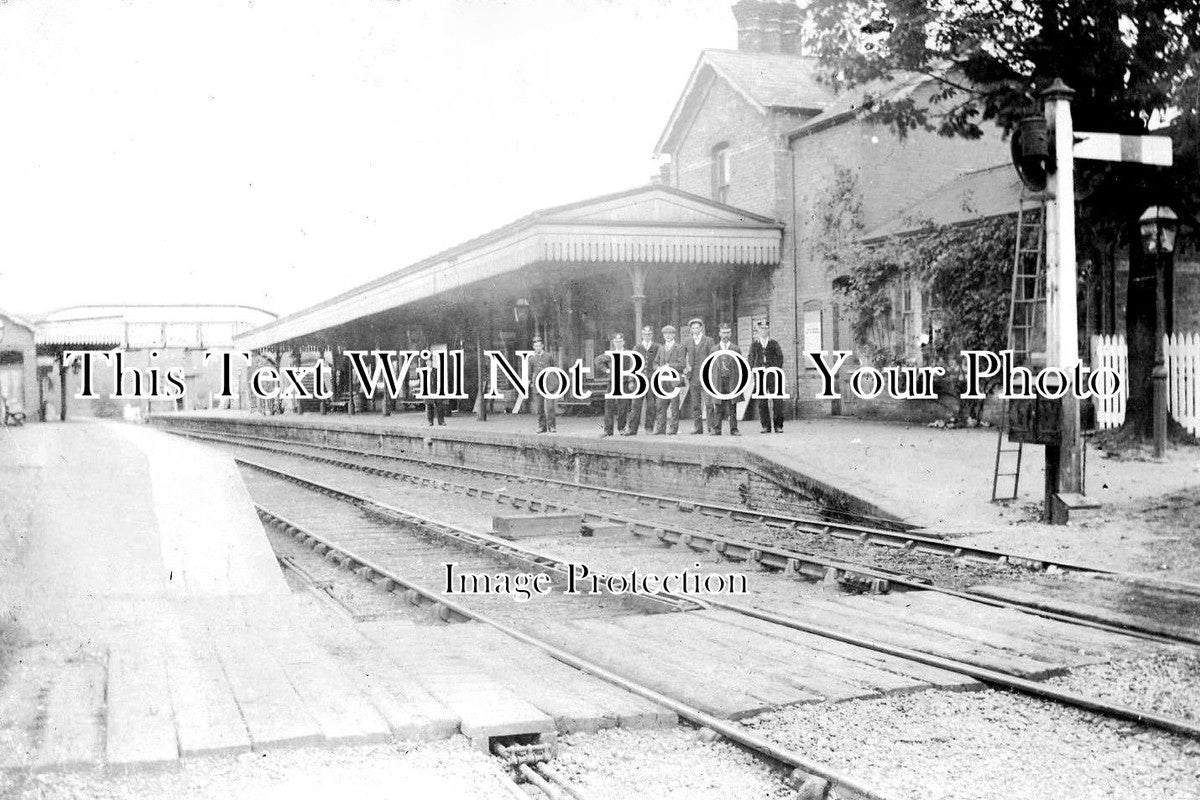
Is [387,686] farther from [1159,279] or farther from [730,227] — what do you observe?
[1159,279]

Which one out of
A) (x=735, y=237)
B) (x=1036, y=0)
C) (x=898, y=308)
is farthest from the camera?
(x=898, y=308)

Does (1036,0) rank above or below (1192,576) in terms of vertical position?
above

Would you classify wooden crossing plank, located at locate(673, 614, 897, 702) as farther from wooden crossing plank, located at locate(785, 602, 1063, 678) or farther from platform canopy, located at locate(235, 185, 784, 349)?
platform canopy, located at locate(235, 185, 784, 349)

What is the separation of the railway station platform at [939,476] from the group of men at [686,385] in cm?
32

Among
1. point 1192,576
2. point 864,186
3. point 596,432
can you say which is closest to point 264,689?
point 1192,576

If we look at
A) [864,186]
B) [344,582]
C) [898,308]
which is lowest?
[344,582]

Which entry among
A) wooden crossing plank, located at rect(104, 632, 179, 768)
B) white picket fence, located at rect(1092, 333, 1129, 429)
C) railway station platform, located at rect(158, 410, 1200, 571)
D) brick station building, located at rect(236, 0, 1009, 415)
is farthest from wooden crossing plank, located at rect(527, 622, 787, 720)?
white picket fence, located at rect(1092, 333, 1129, 429)

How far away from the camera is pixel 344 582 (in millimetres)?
7016

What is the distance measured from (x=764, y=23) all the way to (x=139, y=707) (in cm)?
619

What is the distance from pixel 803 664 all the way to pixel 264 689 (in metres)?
1.99

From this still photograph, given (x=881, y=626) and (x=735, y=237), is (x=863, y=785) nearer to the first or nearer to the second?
(x=881, y=626)

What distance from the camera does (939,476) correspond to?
871 centimetres

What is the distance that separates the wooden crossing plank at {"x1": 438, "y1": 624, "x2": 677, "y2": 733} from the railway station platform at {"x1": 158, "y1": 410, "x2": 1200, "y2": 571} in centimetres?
362

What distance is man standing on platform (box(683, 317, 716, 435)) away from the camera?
11430 mm
